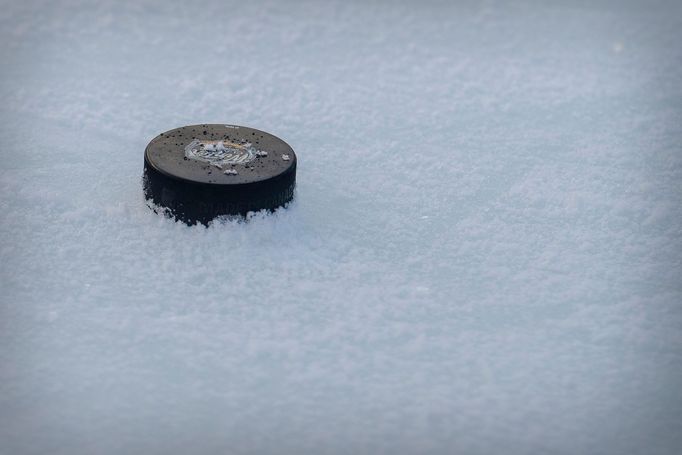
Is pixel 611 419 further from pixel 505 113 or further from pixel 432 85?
pixel 432 85

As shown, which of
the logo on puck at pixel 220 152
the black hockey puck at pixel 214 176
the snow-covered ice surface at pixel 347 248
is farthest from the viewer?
the logo on puck at pixel 220 152

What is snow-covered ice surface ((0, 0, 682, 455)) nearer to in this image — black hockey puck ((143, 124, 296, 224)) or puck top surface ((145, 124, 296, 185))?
black hockey puck ((143, 124, 296, 224))

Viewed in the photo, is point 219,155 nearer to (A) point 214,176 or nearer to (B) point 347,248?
(A) point 214,176

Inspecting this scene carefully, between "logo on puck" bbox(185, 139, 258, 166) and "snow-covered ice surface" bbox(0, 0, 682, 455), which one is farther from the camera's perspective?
"logo on puck" bbox(185, 139, 258, 166)

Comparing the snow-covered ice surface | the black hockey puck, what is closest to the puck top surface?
the black hockey puck

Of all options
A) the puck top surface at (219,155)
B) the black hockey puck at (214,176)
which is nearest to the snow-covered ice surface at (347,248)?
the black hockey puck at (214,176)

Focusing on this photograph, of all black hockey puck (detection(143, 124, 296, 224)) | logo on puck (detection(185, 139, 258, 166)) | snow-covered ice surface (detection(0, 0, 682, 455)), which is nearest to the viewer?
snow-covered ice surface (detection(0, 0, 682, 455))

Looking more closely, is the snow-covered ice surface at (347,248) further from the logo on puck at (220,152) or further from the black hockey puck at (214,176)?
the logo on puck at (220,152)

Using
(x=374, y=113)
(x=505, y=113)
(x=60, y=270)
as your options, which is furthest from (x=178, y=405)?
(x=505, y=113)
